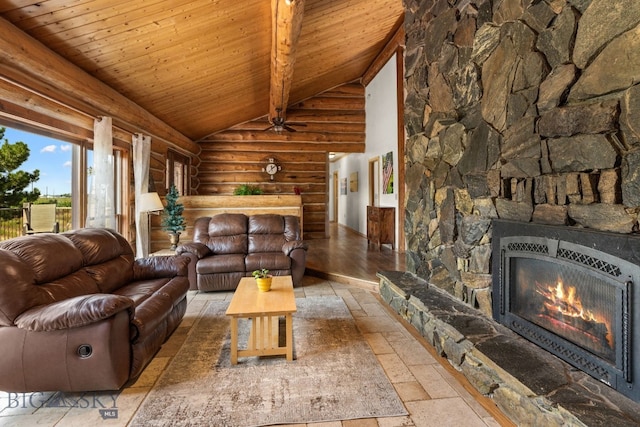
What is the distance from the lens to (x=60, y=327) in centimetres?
191

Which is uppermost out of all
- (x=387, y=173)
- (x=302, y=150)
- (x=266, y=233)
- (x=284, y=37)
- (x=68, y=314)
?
(x=284, y=37)

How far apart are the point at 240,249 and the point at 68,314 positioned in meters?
2.87

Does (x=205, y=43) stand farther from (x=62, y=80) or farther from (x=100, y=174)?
(x=100, y=174)

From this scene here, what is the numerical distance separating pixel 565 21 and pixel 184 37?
3.52 m

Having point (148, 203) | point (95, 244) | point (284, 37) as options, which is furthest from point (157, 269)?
point (284, 37)

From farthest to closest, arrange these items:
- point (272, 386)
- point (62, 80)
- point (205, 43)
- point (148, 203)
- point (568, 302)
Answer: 1. point (148, 203)
2. point (205, 43)
3. point (62, 80)
4. point (272, 386)
5. point (568, 302)

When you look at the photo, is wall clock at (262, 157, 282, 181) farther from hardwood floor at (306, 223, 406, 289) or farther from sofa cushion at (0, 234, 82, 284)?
sofa cushion at (0, 234, 82, 284)

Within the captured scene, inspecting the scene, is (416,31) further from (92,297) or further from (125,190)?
(125,190)

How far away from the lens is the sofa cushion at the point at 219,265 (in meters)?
4.26

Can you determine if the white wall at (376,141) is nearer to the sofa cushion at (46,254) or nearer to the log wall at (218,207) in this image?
the log wall at (218,207)

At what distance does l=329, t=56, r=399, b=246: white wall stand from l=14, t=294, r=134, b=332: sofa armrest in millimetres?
5258

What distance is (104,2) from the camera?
2.66 meters

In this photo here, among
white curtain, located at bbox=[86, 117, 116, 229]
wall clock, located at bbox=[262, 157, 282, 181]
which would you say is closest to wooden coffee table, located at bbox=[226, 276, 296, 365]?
white curtain, located at bbox=[86, 117, 116, 229]

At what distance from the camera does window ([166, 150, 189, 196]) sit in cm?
677
